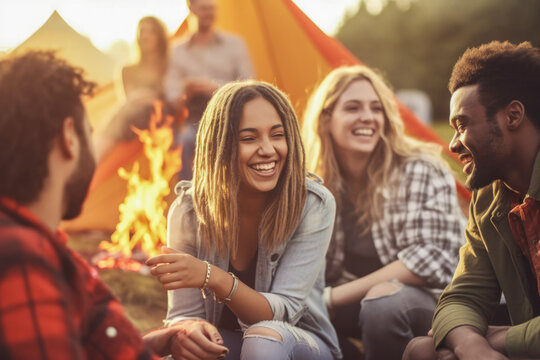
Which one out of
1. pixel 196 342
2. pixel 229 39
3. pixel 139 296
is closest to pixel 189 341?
pixel 196 342

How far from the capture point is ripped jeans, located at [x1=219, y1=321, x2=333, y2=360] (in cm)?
207

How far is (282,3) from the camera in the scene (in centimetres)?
542

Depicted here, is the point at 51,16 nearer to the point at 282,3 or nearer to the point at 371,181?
the point at 282,3

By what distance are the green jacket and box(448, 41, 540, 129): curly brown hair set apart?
19 cm

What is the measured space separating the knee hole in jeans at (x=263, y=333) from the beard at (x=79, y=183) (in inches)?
31.7

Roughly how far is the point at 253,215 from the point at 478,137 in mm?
849

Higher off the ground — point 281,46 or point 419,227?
point 281,46

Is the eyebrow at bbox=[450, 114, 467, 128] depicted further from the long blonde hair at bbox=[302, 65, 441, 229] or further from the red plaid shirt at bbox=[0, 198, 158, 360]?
the red plaid shirt at bbox=[0, 198, 158, 360]

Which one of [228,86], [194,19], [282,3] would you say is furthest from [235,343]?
[282,3]

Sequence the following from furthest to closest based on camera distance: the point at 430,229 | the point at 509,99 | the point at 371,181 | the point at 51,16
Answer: the point at 51,16, the point at 371,181, the point at 430,229, the point at 509,99

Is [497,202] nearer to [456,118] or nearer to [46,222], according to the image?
[456,118]

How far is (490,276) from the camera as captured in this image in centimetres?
219

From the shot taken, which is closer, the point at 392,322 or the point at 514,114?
the point at 514,114

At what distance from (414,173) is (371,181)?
21cm
